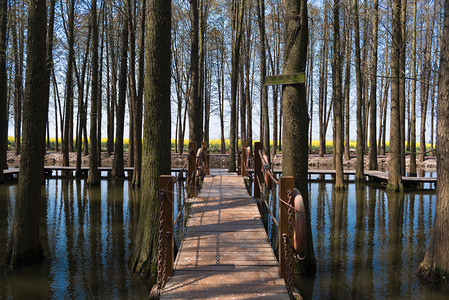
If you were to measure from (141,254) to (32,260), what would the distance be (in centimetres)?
201

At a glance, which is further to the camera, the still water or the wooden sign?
the wooden sign

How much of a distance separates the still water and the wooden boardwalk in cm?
80

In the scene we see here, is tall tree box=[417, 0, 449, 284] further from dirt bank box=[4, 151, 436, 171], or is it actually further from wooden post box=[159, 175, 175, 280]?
dirt bank box=[4, 151, 436, 171]

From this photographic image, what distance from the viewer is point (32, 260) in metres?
6.68

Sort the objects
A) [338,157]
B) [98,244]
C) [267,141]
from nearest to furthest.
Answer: [98,244] < [338,157] < [267,141]

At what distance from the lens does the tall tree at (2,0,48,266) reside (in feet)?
21.7

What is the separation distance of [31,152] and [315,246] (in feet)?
19.4

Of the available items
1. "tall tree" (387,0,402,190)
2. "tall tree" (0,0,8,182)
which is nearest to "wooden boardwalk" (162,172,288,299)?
"tall tree" (387,0,402,190)

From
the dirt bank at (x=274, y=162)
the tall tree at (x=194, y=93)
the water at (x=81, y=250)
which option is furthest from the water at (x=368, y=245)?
the dirt bank at (x=274, y=162)

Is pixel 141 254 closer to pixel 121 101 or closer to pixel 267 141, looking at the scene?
pixel 121 101

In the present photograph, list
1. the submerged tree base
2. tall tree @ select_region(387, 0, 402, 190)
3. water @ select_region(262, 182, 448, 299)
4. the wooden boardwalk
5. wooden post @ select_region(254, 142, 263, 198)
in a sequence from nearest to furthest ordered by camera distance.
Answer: the wooden boardwalk → water @ select_region(262, 182, 448, 299) → the submerged tree base → wooden post @ select_region(254, 142, 263, 198) → tall tree @ select_region(387, 0, 402, 190)

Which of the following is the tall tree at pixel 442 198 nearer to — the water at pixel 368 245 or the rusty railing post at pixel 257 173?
the water at pixel 368 245

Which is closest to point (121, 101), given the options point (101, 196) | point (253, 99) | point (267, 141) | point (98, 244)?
point (101, 196)

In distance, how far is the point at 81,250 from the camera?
24.9ft
